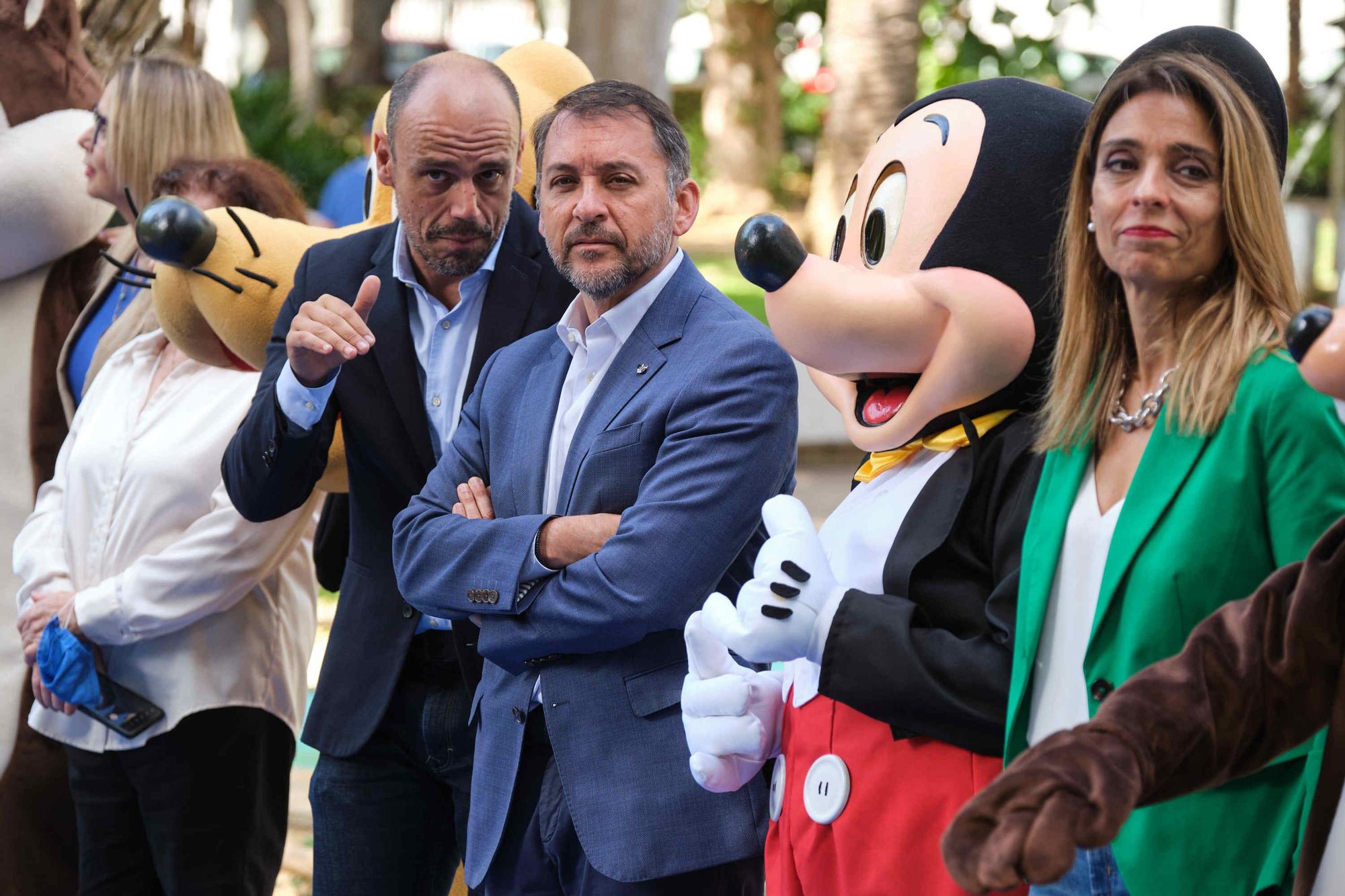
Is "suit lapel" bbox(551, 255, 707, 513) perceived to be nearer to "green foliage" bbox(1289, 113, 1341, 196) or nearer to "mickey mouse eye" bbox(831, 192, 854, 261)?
"mickey mouse eye" bbox(831, 192, 854, 261)

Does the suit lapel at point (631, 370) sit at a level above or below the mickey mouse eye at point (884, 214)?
below

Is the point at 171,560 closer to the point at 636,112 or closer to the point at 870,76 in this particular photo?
the point at 636,112

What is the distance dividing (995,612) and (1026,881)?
→ 603mm

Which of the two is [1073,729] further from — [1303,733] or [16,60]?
[16,60]

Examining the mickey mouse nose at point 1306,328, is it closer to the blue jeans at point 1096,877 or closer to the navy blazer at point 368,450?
the blue jeans at point 1096,877

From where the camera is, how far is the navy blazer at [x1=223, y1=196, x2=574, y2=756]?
3.04 metres

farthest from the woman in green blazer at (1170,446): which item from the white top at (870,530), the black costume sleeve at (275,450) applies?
the black costume sleeve at (275,450)

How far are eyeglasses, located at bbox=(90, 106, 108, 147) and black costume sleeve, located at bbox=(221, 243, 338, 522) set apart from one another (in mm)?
992

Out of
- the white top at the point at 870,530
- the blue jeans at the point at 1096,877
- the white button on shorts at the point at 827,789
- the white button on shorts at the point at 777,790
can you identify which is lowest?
the white button on shorts at the point at 777,790

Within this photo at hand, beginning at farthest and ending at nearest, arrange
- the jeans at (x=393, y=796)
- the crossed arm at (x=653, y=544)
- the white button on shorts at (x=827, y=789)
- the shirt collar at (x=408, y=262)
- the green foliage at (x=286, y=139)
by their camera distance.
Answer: the green foliage at (x=286, y=139)
the shirt collar at (x=408, y=262)
the jeans at (x=393, y=796)
the crossed arm at (x=653, y=544)
the white button on shorts at (x=827, y=789)

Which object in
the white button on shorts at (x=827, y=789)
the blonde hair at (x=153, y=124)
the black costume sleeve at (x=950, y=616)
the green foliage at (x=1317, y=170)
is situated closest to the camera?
the black costume sleeve at (x=950, y=616)

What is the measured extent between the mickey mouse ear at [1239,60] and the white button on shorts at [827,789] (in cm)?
104

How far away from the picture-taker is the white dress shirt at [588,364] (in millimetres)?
2705

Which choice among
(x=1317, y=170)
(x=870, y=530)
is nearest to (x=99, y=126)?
(x=870, y=530)
